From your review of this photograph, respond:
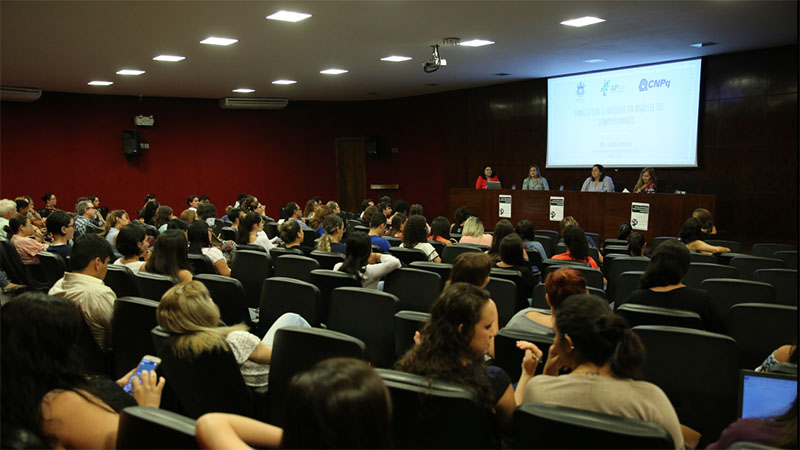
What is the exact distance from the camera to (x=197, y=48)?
330 inches

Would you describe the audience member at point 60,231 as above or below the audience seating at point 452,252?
above

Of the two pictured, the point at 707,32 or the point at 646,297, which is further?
the point at 707,32

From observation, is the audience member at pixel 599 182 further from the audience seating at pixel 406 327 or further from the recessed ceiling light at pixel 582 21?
the audience seating at pixel 406 327

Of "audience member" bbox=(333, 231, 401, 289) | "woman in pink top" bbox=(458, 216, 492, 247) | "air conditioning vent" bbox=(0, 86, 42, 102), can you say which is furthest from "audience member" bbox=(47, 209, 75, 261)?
"air conditioning vent" bbox=(0, 86, 42, 102)

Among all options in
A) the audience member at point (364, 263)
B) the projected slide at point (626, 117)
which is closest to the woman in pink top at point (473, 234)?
the audience member at point (364, 263)

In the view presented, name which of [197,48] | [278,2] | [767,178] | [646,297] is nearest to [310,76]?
[197,48]

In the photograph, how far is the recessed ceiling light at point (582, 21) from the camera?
7060 millimetres

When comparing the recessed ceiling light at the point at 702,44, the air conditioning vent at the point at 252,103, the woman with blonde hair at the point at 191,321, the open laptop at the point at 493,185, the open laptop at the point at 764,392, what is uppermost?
the recessed ceiling light at the point at 702,44

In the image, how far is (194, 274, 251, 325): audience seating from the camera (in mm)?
3926

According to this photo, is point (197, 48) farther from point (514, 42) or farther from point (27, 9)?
point (514, 42)

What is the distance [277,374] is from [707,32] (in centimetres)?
772

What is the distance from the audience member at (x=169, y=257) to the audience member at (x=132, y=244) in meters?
0.41

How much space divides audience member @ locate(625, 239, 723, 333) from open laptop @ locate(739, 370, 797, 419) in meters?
1.34

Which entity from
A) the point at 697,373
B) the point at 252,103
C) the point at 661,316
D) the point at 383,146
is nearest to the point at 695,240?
the point at 661,316
